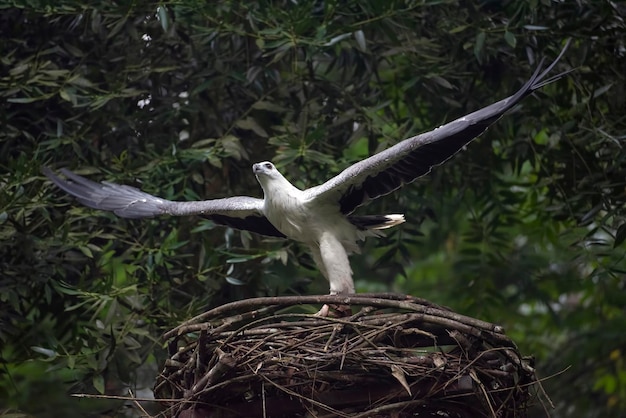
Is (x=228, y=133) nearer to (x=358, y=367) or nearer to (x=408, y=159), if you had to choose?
(x=408, y=159)

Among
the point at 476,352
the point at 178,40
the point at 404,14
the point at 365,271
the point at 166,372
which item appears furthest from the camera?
the point at 365,271

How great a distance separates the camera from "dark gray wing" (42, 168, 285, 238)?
6336 mm

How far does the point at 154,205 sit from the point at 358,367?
2.31 m

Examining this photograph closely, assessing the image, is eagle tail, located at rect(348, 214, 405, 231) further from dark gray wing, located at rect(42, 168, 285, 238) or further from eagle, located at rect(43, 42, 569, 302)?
dark gray wing, located at rect(42, 168, 285, 238)

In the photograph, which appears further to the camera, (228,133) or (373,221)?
(228,133)

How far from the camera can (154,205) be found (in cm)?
663

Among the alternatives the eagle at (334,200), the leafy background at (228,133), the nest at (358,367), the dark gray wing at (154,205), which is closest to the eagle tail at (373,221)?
the eagle at (334,200)

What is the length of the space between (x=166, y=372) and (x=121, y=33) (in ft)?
11.2

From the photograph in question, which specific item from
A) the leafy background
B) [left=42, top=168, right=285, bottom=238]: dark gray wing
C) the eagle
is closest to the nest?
the eagle

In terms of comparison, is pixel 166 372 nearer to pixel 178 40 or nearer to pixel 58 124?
pixel 58 124

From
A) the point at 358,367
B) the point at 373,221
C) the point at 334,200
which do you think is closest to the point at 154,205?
the point at 334,200

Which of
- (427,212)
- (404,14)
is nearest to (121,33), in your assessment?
(404,14)

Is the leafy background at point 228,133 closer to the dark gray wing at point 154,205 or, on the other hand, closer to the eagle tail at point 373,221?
the dark gray wing at point 154,205

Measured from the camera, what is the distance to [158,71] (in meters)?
7.48
